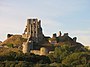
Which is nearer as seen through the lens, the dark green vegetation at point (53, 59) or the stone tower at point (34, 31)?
the dark green vegetation at point (53, 59)

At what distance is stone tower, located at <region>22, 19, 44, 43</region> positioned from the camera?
14712 centimetres

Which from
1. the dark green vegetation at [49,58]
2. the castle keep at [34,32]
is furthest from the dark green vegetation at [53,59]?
the castle keep at [34,32]

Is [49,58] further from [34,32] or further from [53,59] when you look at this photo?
[34,32]

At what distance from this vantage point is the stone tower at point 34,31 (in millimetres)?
147125

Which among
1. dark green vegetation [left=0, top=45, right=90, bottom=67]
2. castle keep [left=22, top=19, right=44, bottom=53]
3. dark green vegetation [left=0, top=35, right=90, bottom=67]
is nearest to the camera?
dark green vegetation [left=0, top=35, right=90, bottom=67]

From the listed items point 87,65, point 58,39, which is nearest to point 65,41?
point 58,39

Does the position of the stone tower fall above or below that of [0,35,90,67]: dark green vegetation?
above

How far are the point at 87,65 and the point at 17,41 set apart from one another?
43869 mm

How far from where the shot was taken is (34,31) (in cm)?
14925

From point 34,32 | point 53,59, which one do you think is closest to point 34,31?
point 34,32

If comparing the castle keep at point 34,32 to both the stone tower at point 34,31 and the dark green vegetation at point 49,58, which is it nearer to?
the stone tower at point 34,31

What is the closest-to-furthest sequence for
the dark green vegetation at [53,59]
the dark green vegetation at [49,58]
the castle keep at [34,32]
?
the dark green vegetation at [49,58] → the dark green vegetation at [53,59] → the castle keep at [34,32]

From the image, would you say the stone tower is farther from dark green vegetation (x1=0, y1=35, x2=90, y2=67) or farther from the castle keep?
dark green vegetation (x1=0, y1=35, x2=90, y2=67)

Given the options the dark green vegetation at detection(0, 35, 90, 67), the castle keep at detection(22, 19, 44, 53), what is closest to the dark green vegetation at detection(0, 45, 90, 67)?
the dark green vegetation at detection(0, 35, 90, 67)
